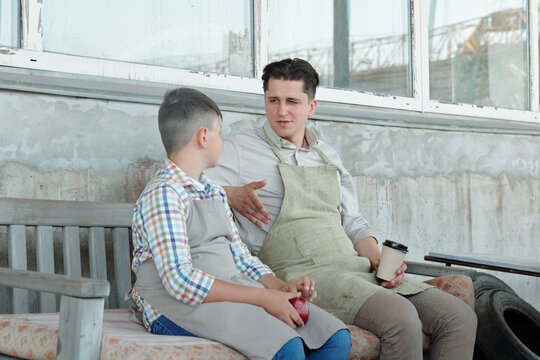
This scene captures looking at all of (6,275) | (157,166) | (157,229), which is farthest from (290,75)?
(6,275)

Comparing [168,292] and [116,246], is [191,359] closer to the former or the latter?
[168,292]

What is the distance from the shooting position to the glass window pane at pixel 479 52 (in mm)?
4586

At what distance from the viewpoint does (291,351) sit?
1.87m

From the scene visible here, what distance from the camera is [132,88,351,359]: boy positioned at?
6.30ft

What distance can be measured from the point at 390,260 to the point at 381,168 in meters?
1.47

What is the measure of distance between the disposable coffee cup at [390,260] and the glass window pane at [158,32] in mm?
1306

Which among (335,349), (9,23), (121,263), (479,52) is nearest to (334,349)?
(335,349)

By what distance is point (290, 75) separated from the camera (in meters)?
2.86

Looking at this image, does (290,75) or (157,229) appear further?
(290,75)

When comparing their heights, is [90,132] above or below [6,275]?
above

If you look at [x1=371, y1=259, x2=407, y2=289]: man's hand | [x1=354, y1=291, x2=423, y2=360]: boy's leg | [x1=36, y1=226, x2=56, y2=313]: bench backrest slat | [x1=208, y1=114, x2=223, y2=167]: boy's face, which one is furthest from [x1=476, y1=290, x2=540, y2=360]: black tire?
[x1=36, y1=226, x2=56, y2=313]: bench backrest slat

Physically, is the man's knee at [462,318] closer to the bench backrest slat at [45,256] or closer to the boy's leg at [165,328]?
the boy's leg at [165,328]

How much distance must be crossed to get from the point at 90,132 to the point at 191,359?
1.30 meters

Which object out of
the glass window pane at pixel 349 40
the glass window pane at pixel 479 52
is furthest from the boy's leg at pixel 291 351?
the glass window pane at pixel 479 52
